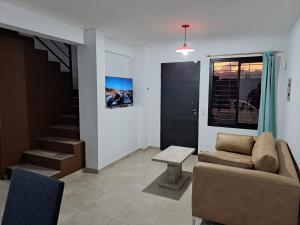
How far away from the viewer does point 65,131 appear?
4160 mm

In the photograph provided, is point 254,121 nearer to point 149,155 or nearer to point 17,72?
point 149,155

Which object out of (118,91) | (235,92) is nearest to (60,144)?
(118,91)

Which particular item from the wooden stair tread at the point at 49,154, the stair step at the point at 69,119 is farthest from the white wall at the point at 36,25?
the wooden stair tread at the point at 49,154

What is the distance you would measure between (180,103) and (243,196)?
3046mm

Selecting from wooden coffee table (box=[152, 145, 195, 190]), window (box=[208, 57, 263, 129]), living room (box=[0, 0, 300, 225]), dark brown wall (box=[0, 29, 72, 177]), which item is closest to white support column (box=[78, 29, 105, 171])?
living room (box=[0, 0, 300, 225])

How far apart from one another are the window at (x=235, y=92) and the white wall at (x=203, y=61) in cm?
13

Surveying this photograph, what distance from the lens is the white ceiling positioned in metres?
2.48

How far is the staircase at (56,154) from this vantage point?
3529mm

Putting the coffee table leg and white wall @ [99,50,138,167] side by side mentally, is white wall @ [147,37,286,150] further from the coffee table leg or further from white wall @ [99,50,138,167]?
the coffee table leg

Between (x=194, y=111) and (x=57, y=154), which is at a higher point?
(x=194, y=111)

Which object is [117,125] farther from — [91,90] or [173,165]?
[173,165]

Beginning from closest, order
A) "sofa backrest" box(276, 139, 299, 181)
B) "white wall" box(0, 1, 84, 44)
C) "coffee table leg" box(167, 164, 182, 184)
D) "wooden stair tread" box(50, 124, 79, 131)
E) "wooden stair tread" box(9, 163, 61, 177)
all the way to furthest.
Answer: "sofa backrest" box(276, 139, 299, 181)
"white wall" box(0, 1, 84, 44)
"coffee table leg" box(167, 164, 182, 184)
"wooden stair tread" box(9, 163, 61, 177)
"wooden stair tread" box(50, 124, 79, 131)

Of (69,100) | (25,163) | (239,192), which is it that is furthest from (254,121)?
(25,163)

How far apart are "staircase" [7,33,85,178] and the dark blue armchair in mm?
2268
